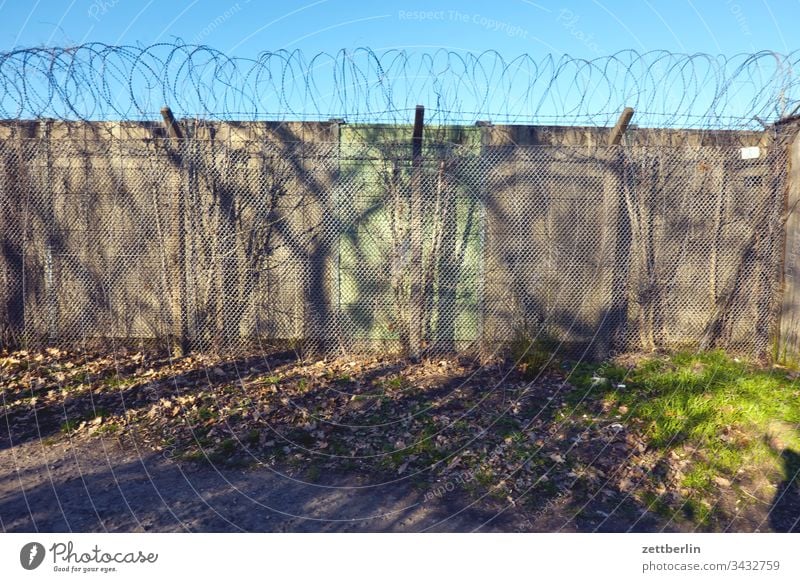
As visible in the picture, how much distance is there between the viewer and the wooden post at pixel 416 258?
6164mm

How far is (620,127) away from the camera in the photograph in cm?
602

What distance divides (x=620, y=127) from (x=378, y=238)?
9.50ft

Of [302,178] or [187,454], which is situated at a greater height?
[302,178]

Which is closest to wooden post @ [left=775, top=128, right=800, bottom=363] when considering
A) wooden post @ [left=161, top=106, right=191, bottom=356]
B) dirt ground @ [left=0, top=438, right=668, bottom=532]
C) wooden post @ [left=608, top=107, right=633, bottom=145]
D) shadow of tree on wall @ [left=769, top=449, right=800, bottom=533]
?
wooden post @ [left=608, top=107, right=633, bottom=145]

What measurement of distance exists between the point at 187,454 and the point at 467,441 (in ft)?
7.37

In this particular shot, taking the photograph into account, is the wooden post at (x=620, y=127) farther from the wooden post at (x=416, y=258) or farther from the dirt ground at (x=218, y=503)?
the dirt ground at (x=218, y=503)

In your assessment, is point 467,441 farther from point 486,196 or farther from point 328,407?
point 486,196

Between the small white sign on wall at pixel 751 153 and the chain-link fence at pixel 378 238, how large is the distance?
6cm

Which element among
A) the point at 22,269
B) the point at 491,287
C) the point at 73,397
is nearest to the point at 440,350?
the point at 491,287

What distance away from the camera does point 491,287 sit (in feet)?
20.8

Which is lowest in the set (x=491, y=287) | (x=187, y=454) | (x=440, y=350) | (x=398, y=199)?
(x=187, y=454)

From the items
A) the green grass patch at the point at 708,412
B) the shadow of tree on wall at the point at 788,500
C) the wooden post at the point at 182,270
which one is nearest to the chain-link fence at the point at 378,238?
the wooden post at the point at 182,270

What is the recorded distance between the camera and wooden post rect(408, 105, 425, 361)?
6.16 m

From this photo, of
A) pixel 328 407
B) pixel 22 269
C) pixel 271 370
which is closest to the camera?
pixel 328 407
